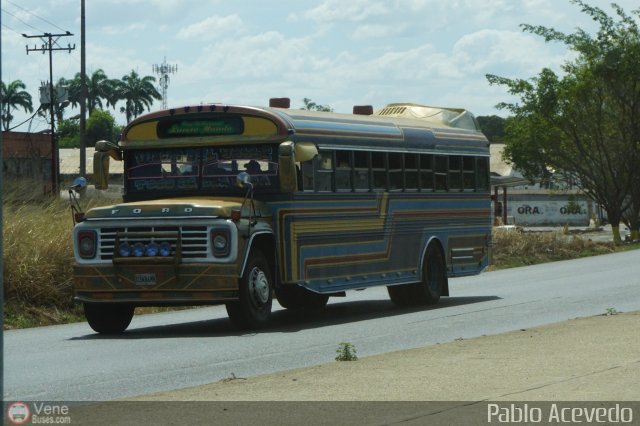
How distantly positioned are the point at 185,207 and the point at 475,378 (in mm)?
6247

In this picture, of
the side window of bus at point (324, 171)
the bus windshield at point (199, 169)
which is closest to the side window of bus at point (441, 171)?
the side window of bus at point (324, 171)

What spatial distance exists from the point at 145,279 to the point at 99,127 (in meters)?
122

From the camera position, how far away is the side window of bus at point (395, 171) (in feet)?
64.0

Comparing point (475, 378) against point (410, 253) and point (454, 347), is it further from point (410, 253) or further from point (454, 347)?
point (410, 253)

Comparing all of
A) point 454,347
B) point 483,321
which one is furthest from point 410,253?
point 454,347

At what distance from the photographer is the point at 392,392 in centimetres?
966

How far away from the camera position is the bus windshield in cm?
1700

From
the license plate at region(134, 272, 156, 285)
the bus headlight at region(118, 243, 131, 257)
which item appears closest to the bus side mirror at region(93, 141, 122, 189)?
the bus headlight at region(118, 243, 131, 257)

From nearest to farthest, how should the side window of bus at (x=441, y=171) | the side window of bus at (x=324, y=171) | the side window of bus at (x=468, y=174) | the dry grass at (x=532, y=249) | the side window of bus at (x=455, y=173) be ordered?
the side window of bus at (x=324, y=171)
the side window of bus at (x=441, y=171)
the side window of bus at (x=455, y=173)
the side window of bus at (x=468, y=174)
the dry grass at (x=532, y=249)

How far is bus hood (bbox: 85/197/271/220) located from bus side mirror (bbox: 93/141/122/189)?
5.11ft

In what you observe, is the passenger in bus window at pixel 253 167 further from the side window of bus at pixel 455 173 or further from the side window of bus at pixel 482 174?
the side window of bus at pixel 482 174

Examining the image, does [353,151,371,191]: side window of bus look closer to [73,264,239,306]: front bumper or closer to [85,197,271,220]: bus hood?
[85,197,271,220]: bus hood

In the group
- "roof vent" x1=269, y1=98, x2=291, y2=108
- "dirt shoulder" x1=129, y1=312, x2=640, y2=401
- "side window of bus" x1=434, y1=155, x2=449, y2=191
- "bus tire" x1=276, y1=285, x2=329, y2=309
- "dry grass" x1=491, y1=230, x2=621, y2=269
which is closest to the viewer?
"dirt shoulder" x1=129, y1=312, x2=640, y2=401

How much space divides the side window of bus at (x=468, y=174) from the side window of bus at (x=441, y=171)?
2.14 ft
